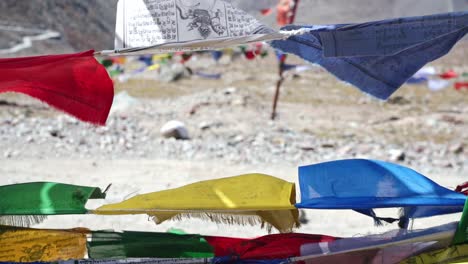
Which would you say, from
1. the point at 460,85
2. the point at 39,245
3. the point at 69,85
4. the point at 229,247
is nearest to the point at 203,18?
the point at 69,85

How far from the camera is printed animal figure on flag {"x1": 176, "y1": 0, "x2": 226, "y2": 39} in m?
3.11

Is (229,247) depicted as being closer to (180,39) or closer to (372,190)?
(372,190)

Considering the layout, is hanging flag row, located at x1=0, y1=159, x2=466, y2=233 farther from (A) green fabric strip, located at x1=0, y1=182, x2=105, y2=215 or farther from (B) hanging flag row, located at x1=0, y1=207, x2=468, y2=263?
(B) hanging flag row, located at x1=0, y1=207, x2=468, y2=263

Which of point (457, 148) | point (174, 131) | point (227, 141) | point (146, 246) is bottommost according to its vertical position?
point (457, 148)

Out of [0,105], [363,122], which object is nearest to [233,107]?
[363,122]

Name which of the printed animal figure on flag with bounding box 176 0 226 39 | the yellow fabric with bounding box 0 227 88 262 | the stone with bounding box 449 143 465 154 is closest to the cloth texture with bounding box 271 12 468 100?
the printed animal figure on flag with bounding box 176 0 226 39

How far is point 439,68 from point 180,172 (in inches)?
535

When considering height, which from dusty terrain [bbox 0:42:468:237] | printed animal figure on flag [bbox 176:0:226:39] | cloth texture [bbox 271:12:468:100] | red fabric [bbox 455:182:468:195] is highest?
printed animal figure on flag [bbox 176:0:226:39]

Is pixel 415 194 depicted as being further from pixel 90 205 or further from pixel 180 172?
pixel 180 172

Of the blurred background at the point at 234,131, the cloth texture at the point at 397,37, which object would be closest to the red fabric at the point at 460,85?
the blurred background at the point at 234,131

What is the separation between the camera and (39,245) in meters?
3.16

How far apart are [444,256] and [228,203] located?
0.95 m

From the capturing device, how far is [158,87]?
48.7ft

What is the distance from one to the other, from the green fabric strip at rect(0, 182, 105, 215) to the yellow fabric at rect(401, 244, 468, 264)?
142 centimetres
